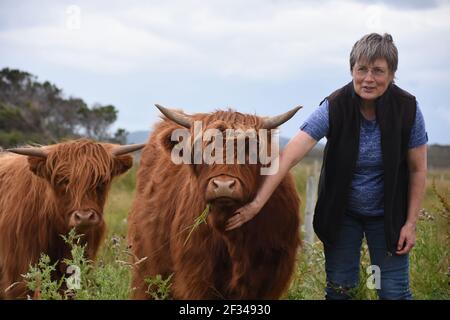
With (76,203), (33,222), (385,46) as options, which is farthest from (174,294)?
(385,46)

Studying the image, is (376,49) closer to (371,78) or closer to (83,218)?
(371,78)

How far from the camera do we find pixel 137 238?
7.14 m

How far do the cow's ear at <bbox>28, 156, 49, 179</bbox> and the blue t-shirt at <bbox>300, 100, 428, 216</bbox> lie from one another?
2.63 metres

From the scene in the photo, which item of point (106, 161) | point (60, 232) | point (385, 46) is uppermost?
point (385, 46)

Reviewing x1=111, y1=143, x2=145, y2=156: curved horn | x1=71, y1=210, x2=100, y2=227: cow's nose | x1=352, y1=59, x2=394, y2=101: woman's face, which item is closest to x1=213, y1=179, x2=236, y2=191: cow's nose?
x1=352, y1=59, x2=394, y2=101: woman's face

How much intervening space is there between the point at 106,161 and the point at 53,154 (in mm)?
475

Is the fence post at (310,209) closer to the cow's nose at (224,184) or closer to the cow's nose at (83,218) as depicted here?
the cow's nose at (83,218)

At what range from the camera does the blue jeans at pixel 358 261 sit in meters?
5.27

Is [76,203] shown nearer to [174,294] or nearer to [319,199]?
[174,294]

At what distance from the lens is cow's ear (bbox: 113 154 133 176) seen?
7070mm

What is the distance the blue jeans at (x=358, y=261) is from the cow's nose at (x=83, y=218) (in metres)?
2.03

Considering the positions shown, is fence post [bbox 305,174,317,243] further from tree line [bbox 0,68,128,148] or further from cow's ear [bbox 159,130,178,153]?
tree line [bbox 0,68,128,148]

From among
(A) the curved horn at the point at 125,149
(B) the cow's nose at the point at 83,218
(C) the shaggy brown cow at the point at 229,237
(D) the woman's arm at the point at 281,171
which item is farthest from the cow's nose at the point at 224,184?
(A) the curved horn at the point at 125,149
